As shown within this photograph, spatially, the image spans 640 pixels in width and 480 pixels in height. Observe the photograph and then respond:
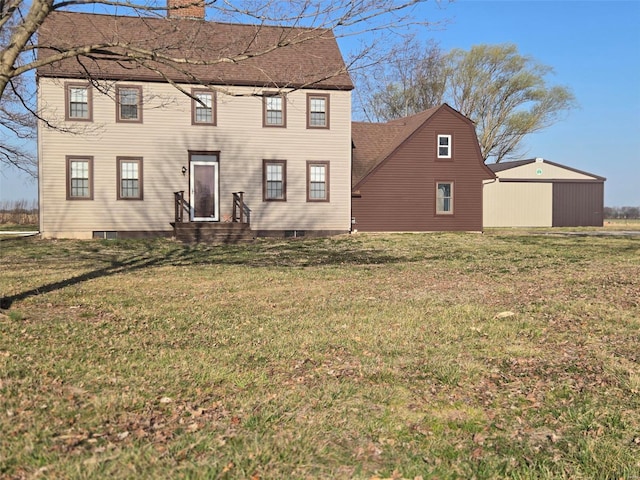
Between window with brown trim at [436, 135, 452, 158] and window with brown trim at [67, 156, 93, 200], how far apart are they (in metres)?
13.5

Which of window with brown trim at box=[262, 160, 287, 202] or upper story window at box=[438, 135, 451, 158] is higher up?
upper story window at box=[438, 135, 451, 158]

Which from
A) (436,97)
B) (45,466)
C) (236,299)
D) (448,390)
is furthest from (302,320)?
(436,97)

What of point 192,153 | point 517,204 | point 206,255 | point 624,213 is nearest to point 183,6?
point 206,255

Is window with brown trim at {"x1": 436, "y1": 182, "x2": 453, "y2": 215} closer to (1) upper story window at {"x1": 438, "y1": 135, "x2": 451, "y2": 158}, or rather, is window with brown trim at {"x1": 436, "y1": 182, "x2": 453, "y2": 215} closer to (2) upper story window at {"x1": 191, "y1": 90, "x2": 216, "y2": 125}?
(1) upper story window at {"x1": 438, "y1": 135, "x2": 451, "y2": 158}

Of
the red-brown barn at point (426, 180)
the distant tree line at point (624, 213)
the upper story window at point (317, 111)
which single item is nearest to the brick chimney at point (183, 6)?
the upper story window at point (317, 111)

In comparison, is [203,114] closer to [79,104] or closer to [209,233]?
[79,104]

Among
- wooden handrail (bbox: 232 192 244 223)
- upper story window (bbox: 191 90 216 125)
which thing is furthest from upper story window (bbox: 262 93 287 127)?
wooden handrail (bbox: 232 192 244 223)

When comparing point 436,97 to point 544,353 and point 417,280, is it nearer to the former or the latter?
point 417,280

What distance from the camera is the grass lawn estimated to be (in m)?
3.15

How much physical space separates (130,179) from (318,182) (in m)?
6.70

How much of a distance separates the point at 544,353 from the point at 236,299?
4370 mm

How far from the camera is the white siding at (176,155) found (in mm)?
19359

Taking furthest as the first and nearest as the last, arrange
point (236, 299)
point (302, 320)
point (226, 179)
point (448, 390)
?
point (226, 179), point (236, 299), point (302, 320), point (448, 390)

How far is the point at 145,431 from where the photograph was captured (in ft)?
11.4
